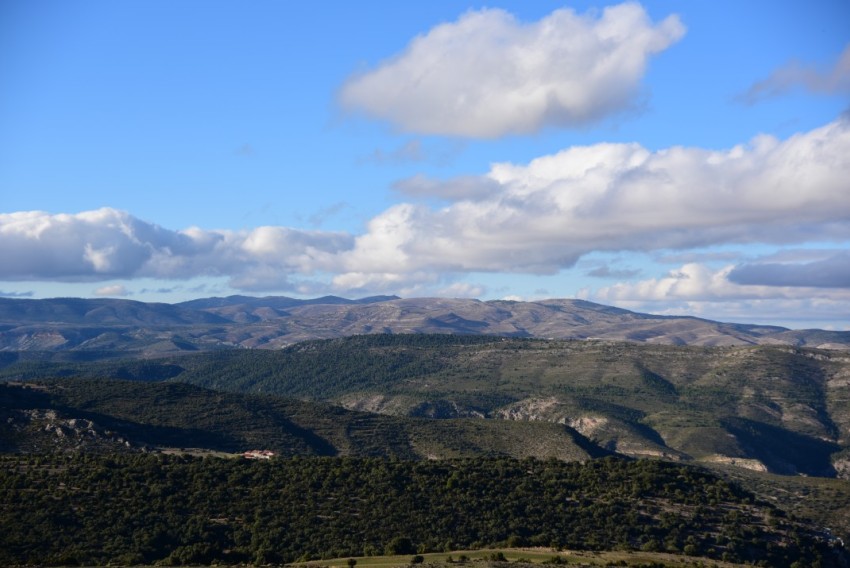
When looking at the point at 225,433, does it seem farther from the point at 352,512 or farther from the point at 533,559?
the point at 533,559

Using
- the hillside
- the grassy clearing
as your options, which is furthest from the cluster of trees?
the hillside

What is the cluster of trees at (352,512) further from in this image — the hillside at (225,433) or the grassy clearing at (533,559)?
the hillside at (225,433)

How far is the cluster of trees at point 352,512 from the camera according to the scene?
89.9 m

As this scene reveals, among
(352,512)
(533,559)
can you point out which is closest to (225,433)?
(352,512)

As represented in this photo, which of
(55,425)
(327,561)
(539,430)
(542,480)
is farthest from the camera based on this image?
(539,430)

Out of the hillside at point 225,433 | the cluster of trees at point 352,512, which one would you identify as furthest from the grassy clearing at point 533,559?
the hillside at point 225,433

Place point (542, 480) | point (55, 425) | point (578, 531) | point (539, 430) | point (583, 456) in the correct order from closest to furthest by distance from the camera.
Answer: point (578, 531) → point (542, 480) → point (55, 425) → point (583, 456) → point (539, 430)

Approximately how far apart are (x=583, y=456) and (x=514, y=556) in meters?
95.7

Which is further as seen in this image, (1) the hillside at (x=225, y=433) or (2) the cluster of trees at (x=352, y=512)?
(1) the hillside at (x=225, y=433)

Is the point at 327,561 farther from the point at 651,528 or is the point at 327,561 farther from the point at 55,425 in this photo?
the point at 55,425

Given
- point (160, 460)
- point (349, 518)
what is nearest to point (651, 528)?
point (349, 518)

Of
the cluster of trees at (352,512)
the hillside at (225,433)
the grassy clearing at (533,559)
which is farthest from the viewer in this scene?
the hillside at (225,433)

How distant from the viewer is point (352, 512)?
9931cm

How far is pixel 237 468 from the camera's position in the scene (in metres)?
113
